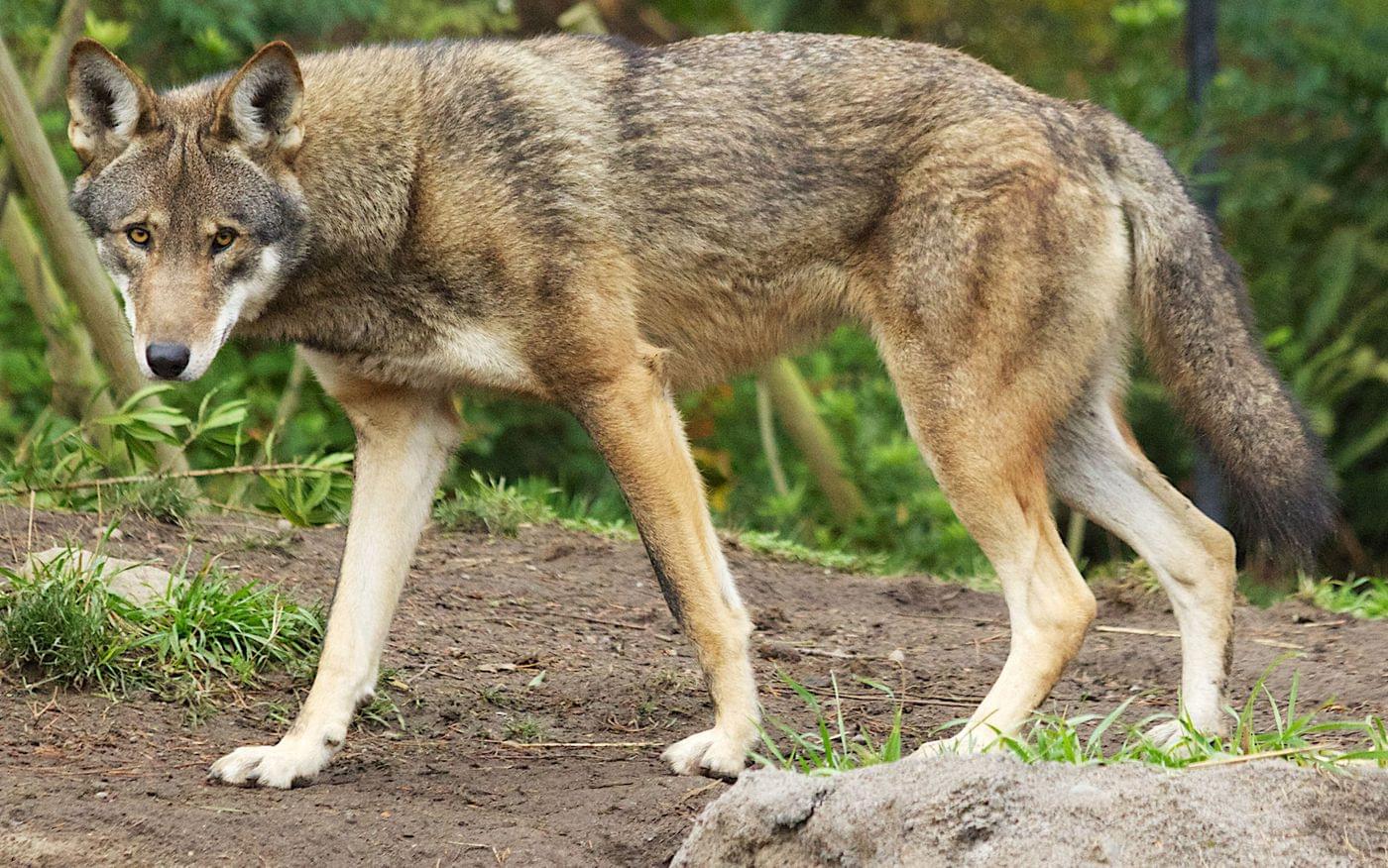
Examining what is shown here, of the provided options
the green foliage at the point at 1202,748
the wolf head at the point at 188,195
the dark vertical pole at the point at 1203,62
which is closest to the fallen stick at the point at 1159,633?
the green foliage at the point at 1202,748

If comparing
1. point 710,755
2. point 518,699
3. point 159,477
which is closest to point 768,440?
point 159,477

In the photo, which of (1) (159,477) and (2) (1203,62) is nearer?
(1) (159,477)

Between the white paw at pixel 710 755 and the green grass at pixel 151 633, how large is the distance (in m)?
1.37

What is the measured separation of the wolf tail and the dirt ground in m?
0.81

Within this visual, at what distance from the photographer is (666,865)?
3547mm

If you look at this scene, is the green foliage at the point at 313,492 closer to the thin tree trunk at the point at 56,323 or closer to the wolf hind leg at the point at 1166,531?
the thin tree trunk at the point at 56,323

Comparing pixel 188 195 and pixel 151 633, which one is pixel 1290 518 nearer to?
pixel 188 195

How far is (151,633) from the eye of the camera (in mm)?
4672

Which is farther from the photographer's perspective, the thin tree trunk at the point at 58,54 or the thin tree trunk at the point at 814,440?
the thin tree trunk at the point at 814,440

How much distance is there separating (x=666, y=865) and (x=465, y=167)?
6.84ft

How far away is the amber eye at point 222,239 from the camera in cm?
420

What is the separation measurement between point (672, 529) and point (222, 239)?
149cm

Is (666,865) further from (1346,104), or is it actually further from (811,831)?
(1346,104)

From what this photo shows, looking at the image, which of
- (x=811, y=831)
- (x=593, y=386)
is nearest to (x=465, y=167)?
(x=593, y=386)
